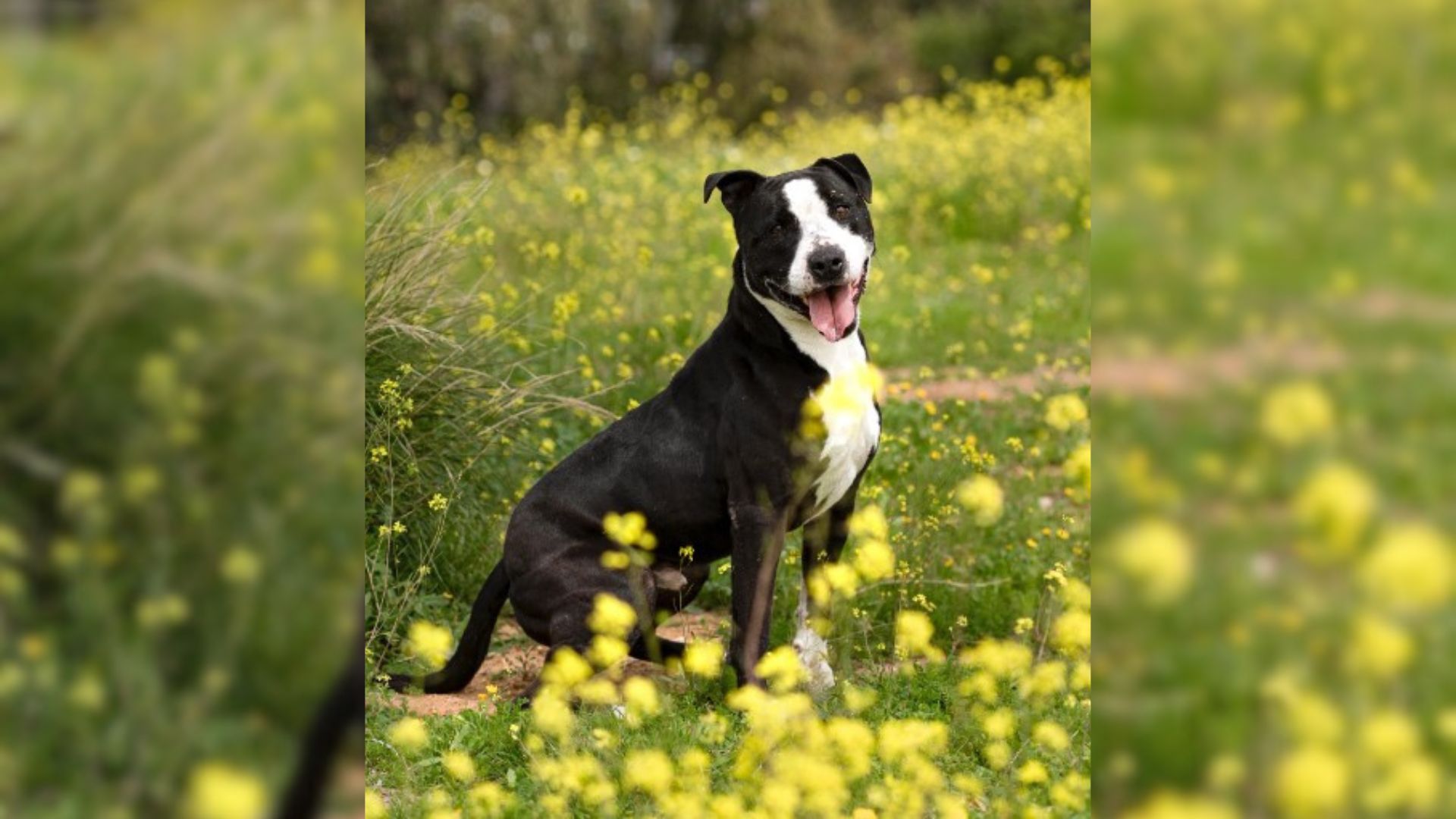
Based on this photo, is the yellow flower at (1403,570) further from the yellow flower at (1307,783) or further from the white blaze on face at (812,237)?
the white blaze on face at (812,237)

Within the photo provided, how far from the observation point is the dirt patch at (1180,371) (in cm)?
93

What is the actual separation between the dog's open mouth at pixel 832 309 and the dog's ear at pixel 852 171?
0.27 metres

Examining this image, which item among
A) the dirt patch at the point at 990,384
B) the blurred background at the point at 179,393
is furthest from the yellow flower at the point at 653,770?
the dirt patch at the point at 990,384

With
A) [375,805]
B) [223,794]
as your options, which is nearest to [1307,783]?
[223,794]

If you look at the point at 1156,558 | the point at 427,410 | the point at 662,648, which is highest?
the point at 1156,558

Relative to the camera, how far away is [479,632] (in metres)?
3.44

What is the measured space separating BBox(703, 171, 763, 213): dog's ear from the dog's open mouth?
31 centimetres

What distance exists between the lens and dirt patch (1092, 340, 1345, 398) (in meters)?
0.93

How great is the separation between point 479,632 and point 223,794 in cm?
266


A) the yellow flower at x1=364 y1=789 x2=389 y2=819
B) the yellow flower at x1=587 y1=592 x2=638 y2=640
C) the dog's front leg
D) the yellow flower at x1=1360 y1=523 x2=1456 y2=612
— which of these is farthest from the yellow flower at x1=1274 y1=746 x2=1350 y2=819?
the dog's front leg

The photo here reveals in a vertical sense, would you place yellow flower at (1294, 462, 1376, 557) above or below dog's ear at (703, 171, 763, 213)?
below

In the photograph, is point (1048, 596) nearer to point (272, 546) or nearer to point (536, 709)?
point (536, 709)

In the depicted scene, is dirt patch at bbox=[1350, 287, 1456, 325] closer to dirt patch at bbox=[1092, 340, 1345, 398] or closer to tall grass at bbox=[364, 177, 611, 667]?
dirt patch at bbox=[1092, 340, 1345, 398]

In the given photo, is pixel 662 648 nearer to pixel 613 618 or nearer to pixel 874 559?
pixel 613 618
